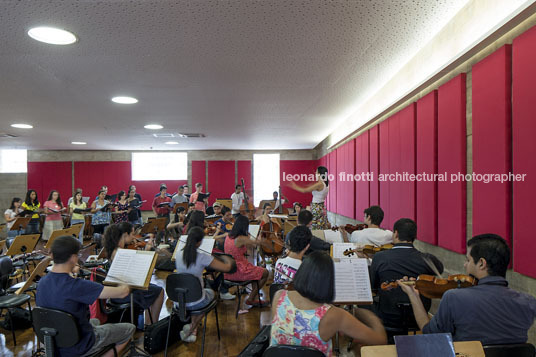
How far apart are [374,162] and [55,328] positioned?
432cm

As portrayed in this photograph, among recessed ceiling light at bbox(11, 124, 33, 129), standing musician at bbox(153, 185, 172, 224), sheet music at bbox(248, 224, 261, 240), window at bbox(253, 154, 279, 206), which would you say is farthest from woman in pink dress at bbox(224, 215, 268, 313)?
window at bbox(253, 154, 279, 206)

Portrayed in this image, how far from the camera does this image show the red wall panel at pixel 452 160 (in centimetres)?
270

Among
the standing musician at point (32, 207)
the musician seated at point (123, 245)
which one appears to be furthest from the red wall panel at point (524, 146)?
the standing musician at point (32, 207)

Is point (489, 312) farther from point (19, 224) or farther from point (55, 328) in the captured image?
point (19, 224)

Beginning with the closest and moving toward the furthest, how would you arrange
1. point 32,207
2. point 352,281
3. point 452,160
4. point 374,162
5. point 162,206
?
point 352,281
point 452,160
point 374,162
point 32,207
point 162,206

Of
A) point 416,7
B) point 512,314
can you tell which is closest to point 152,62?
point 416,7

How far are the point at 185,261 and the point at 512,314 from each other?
235 centimetres

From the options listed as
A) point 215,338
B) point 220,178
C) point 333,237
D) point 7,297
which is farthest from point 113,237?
point 220,178

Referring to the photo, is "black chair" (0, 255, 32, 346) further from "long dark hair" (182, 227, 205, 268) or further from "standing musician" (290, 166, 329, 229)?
"standing musician" (290, 166, 329, 229)

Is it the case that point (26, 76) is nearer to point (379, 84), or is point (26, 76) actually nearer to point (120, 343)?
point (120, 343)

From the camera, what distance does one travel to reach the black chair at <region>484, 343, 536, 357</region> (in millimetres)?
1369

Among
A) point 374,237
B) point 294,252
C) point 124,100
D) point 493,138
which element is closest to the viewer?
point 493,138

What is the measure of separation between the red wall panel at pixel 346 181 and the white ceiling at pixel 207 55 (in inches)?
38.5

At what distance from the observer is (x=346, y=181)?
668cm
